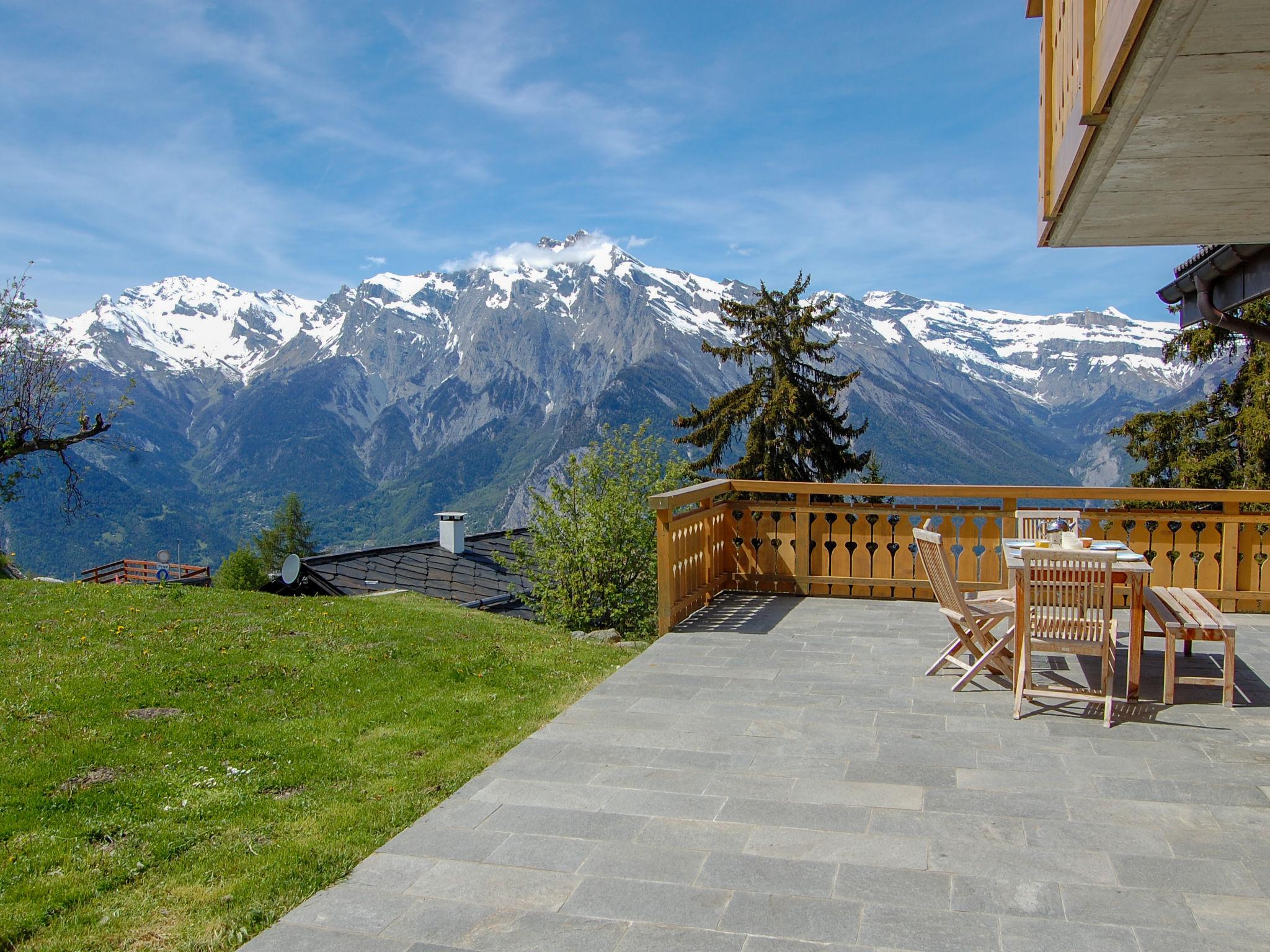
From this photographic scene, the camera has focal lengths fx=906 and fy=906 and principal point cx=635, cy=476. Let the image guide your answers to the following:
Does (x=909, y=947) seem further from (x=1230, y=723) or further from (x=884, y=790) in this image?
(x=1230, y=723)

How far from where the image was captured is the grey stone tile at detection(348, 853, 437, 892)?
310 centimetres

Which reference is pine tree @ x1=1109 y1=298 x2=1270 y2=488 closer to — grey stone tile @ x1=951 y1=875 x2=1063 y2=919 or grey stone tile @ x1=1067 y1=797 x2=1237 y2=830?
grey stone tile @ x1=1067 y1=797 x2=1237 y2=830

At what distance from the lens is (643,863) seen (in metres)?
3.22

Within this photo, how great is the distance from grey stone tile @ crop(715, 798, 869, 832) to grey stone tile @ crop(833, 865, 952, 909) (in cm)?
36

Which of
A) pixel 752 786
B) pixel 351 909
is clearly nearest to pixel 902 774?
pixel 752 786

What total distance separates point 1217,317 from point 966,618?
3945mm

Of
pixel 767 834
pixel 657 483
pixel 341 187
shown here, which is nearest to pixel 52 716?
pixel 767 834

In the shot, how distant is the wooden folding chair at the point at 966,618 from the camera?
5535 mm

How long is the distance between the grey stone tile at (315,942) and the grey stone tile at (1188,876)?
7.97 ft

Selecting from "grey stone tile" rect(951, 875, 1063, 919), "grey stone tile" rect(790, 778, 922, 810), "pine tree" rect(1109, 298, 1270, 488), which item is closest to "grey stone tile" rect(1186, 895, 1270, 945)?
"grey stone tile" rect(951, 875, 1063, 919)

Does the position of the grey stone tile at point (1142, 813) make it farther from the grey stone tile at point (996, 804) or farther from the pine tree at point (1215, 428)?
the pine tree at point (1215, 428)

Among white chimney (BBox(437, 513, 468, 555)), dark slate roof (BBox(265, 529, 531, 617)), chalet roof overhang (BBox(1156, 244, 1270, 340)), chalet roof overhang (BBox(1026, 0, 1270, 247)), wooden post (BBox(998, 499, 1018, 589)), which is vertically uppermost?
chalet roof overhang (BBox(1156, 244, 1270, 340))

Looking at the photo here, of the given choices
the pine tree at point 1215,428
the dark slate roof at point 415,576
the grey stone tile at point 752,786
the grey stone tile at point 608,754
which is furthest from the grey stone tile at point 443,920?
the pine tree at point 1215,428

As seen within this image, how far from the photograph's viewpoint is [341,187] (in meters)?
51.8
